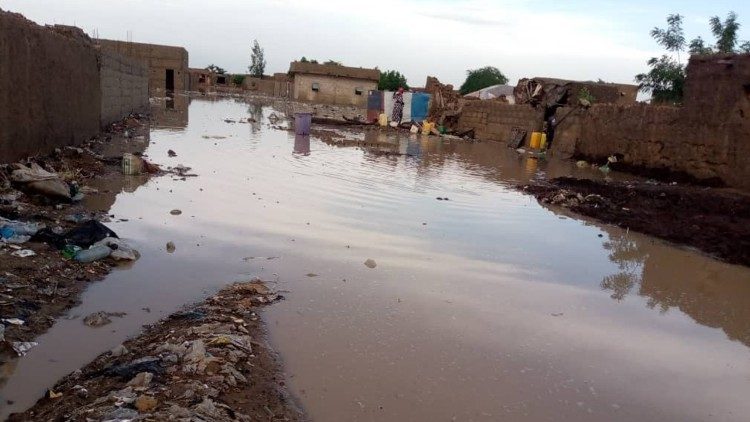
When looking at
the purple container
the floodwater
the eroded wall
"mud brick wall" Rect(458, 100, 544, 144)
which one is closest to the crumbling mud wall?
the floodwater

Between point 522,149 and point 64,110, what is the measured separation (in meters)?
15.0

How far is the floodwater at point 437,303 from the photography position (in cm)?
304

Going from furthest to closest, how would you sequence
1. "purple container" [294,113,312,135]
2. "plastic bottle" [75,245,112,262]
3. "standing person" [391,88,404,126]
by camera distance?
"standing person" [391,88,404,126], "purple container" [294,113,312,135], "plastic bottle" [75,245,112,262]

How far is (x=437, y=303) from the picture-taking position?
14.2 feet

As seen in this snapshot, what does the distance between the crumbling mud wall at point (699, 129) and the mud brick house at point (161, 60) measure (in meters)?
33.6

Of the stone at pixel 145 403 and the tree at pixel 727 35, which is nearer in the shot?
the stone at pixel 145 403

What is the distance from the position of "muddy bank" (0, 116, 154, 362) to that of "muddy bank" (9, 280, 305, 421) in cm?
49

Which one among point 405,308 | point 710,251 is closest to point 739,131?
point 710,251

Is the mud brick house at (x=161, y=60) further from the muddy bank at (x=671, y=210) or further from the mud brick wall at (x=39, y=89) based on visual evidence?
the muddy bank at (x=671, y=210)

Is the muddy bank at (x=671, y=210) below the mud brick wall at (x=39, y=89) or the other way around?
below

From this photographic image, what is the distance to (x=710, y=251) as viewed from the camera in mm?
6523

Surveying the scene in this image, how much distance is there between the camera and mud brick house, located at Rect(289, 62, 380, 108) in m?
43.7

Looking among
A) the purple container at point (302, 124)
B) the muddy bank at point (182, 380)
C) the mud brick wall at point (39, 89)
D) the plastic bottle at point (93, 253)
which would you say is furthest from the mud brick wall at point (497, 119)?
the muddy bank at point (182, 380)

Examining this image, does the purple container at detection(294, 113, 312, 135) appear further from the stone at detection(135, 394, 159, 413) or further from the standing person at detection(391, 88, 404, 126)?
the stone at detection(135, 394, 159, 413)
